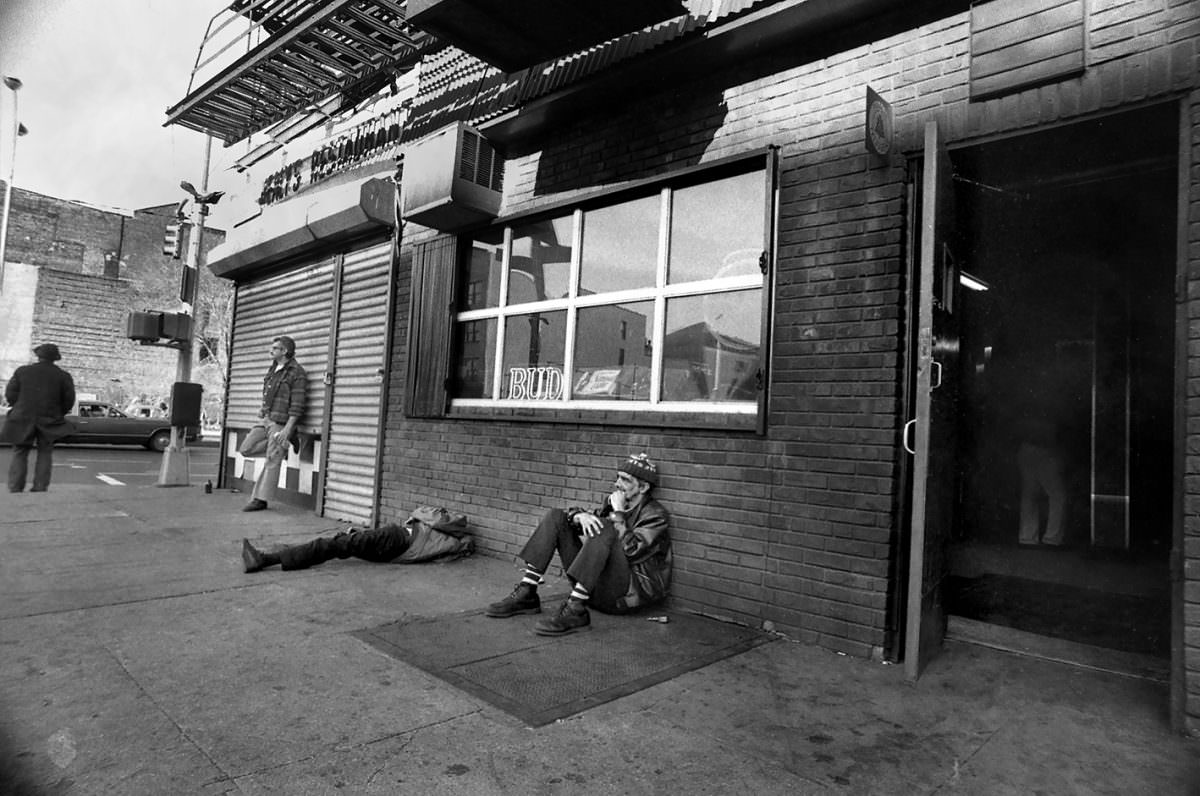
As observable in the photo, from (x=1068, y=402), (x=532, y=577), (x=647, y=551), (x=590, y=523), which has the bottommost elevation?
(x=532, y=577)

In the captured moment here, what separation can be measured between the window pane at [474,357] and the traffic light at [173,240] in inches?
338

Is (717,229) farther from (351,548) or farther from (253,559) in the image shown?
(253,559)

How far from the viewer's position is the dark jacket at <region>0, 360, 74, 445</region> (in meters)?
8.80

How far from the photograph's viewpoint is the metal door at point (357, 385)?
7535mm

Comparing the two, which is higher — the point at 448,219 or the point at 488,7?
the point at 488,7

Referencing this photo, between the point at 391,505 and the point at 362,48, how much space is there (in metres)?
6.06

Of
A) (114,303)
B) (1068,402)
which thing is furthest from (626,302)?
(114,303)

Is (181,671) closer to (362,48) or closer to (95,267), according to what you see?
(362,48)

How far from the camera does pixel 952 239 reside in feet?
12.7

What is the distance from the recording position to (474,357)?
6.64 metres

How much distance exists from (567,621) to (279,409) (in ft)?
19.8

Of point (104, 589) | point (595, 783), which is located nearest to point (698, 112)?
point (595, 783)

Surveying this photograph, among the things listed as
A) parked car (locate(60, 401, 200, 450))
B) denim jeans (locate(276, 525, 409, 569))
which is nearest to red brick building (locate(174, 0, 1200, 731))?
denim jeans (locate(276, 525, 409, 569))

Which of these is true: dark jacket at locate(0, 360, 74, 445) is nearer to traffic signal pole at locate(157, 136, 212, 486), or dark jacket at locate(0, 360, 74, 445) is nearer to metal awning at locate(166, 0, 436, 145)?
traffic signal pole at locate(157, 136, 212, 486)
